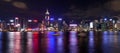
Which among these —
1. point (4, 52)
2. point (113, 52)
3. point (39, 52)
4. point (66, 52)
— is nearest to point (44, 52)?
point (39, 52)

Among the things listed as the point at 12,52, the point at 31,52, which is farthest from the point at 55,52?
the point at 12,52

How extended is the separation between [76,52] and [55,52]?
412 cm

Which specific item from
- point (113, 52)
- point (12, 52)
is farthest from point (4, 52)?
point (113, 52)

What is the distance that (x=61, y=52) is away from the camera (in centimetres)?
5350

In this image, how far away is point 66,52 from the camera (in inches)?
2095

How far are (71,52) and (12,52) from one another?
36.9 feet

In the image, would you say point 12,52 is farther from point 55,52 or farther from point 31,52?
point 55,52

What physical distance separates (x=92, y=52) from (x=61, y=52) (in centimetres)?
599

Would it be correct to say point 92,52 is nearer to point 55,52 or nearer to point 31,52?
point 55,52

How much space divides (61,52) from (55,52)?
1186 millimetres

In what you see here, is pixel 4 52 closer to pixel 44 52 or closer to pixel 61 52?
pixel 44 52

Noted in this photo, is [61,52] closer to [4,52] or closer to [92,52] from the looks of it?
[92,52]

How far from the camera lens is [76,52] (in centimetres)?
5300

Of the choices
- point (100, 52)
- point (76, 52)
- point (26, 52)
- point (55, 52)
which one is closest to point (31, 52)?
point (26, 52)
